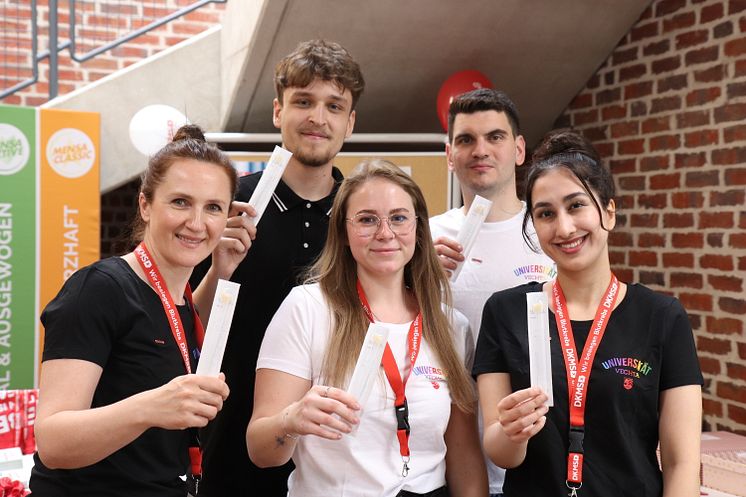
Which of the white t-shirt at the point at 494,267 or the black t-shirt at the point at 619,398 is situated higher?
the white t-shirt at the point at 494,267

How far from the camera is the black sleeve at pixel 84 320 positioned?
55.3 inches

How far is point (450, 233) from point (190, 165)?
96cm

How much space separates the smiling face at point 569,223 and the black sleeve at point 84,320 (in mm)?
954

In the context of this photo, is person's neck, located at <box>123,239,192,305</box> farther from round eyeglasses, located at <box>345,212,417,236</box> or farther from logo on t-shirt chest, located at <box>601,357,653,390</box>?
logo on t-shirt chest, located at <box>601,357,653,390</box>

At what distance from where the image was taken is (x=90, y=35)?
5.16 m

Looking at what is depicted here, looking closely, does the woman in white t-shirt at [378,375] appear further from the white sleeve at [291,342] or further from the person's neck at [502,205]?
the person's neck at [502,205]

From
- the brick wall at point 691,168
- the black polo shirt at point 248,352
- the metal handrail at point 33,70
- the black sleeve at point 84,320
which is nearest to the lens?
the black sleeve at point 84,320

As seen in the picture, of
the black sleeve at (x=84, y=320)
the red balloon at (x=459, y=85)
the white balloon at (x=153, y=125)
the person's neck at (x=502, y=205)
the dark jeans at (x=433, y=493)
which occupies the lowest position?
the dark jeans at (x=433, y=493)

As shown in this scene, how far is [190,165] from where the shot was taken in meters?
1.68

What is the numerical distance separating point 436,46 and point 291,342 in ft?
9.47

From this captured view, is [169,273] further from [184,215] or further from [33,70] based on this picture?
[33,70]

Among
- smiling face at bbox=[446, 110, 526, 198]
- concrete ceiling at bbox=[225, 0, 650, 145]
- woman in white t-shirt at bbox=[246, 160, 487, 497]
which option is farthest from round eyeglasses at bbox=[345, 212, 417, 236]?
concrete ceiling at bbox=[225, 0, 650, 145]

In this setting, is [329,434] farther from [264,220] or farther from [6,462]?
[6,462]

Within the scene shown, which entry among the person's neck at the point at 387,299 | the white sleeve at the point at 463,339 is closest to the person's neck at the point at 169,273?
the person's neck at the point at 387,299
